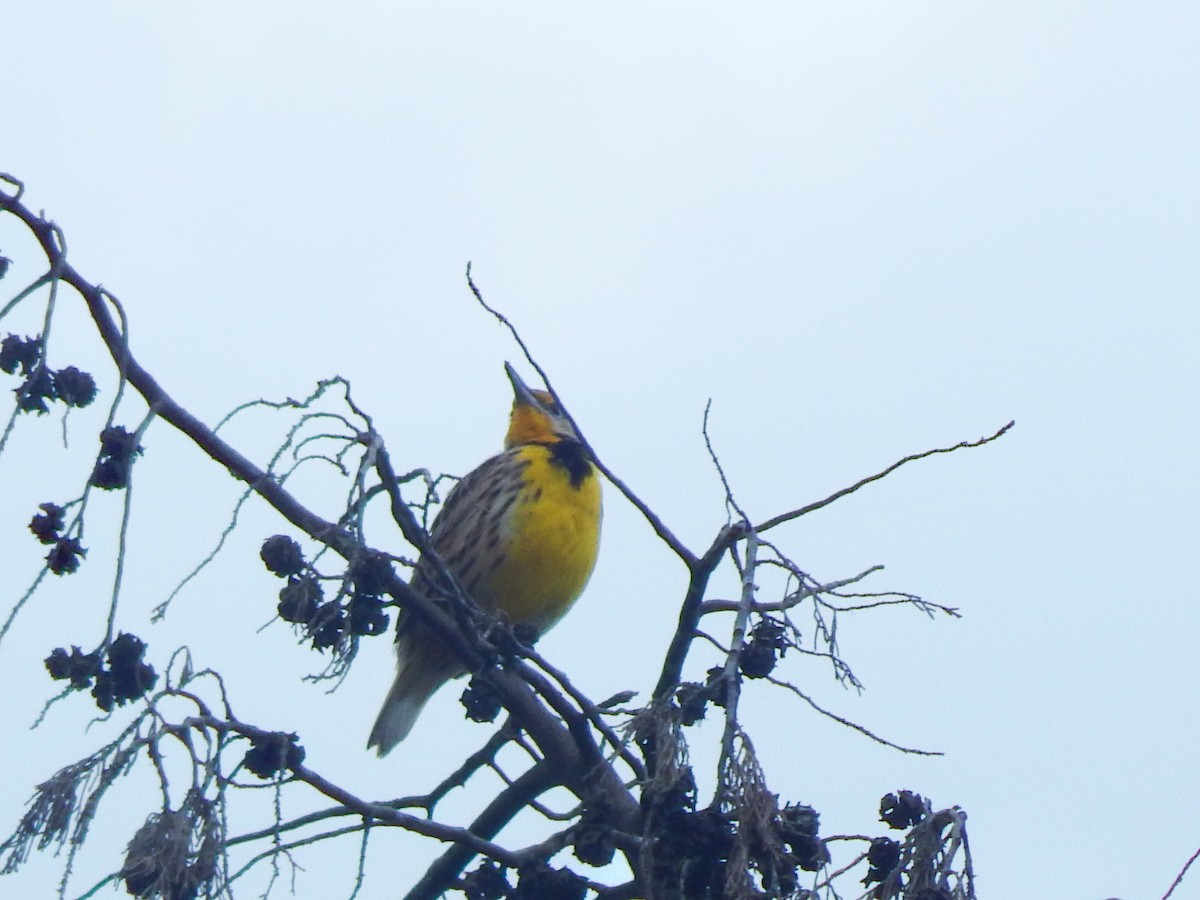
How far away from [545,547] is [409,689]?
0.98 meters

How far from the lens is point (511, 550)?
23.9 feet

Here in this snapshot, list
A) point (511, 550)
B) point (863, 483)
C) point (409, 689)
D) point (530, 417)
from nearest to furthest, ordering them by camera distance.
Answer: point (863, 483) < point (511, 550) < point (409, 689) < point (530, 417)

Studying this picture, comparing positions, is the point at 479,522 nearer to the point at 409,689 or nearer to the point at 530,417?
the point at 409,689

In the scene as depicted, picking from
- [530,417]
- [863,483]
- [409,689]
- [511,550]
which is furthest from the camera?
[530,417]

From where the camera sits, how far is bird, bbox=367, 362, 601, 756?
7.31 m

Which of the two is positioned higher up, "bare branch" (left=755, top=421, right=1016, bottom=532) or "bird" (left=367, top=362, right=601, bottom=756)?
"bird" (left=367, top=362, right=601, bottom=756)

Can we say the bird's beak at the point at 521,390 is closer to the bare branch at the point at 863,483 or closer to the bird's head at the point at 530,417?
the bird's head at the point at 530,417

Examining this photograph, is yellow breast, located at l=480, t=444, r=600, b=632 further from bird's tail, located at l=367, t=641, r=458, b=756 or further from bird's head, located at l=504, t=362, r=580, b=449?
bird's head, located at l=504, t=362, r=580, b=449

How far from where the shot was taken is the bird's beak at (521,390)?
8758 mm

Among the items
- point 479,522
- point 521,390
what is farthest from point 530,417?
point 479,522

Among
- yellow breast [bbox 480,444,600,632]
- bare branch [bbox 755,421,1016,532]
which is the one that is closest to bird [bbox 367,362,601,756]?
yellow breast [bbox 480,444,600,632]

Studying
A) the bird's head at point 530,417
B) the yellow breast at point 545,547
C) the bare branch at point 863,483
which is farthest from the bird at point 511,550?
the bare branch at point 863,483

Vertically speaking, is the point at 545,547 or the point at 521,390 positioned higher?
the point at 521,390

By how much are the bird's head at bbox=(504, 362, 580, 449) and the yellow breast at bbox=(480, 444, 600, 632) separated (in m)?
0.97
